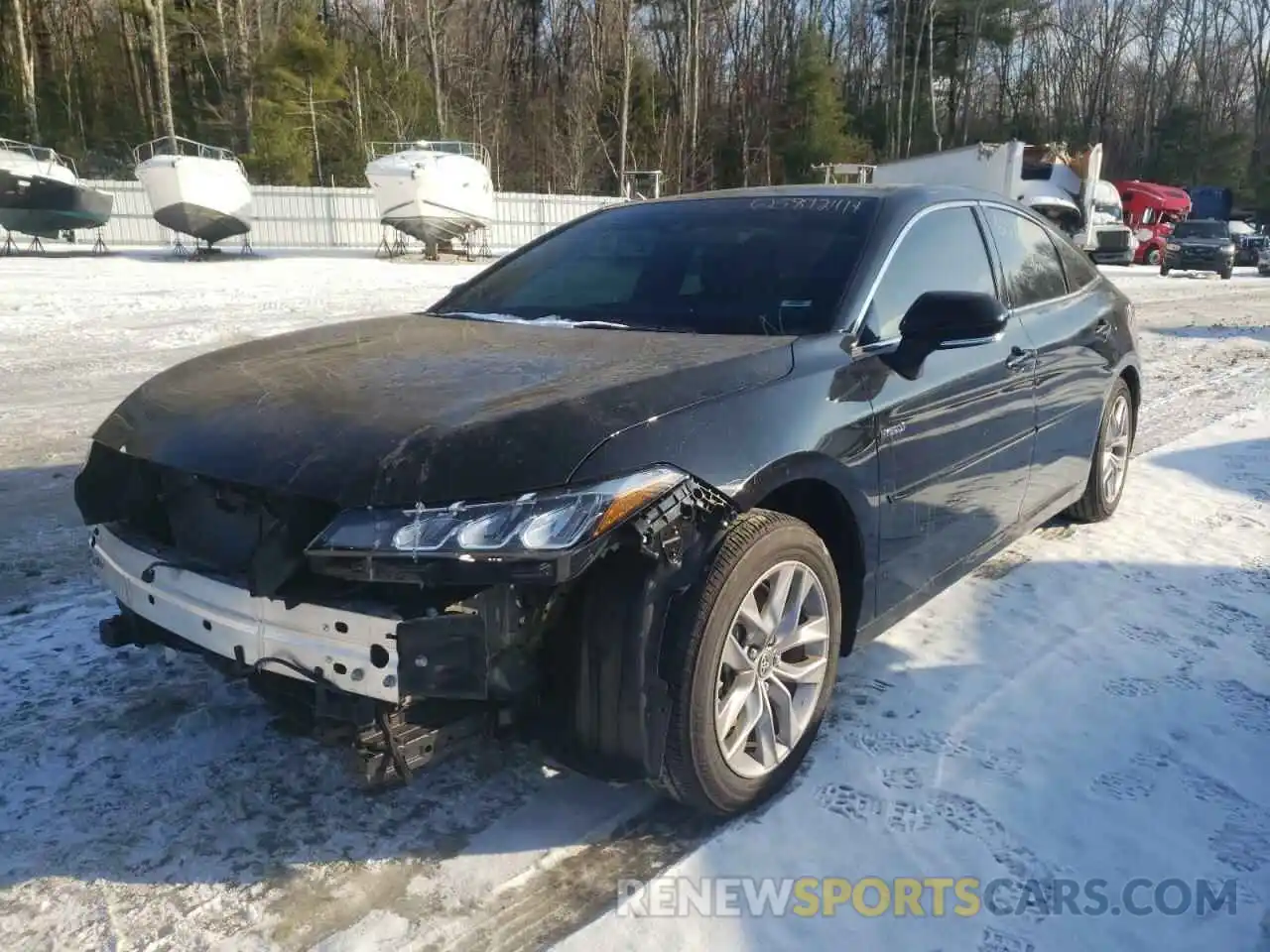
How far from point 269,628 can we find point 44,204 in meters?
22.9

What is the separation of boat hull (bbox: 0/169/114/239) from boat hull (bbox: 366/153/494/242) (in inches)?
247

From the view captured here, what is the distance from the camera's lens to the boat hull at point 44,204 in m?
20.2

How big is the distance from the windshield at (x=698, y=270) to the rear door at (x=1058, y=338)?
1.00m

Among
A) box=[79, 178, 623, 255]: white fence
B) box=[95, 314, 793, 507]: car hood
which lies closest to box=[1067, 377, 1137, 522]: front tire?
box=[95, 314, 793, 507]: car hood

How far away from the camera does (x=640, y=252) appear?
138 inches

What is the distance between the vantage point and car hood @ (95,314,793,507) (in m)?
2.07

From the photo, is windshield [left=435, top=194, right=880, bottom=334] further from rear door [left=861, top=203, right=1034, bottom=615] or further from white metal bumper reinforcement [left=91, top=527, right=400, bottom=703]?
white metal bumper reinforcement [left=91, top=527, right=400, bottom=703]

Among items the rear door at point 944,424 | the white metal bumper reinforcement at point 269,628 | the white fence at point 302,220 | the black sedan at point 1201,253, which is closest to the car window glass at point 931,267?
the rear door at point 944,424

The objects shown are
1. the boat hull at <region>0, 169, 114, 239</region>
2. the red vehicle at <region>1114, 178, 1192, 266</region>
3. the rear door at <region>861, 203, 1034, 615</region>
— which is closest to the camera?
the rear door at <region>861, 203, 1034, 615</region>

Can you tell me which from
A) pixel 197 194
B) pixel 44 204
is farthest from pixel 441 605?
pixel 44 204

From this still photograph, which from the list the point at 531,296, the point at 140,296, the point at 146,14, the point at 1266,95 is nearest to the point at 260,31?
the point at 146,14

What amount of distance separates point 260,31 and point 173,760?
3548 centimetres

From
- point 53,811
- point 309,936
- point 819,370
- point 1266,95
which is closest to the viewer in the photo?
point 309,936

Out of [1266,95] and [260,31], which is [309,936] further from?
[1266,95]
